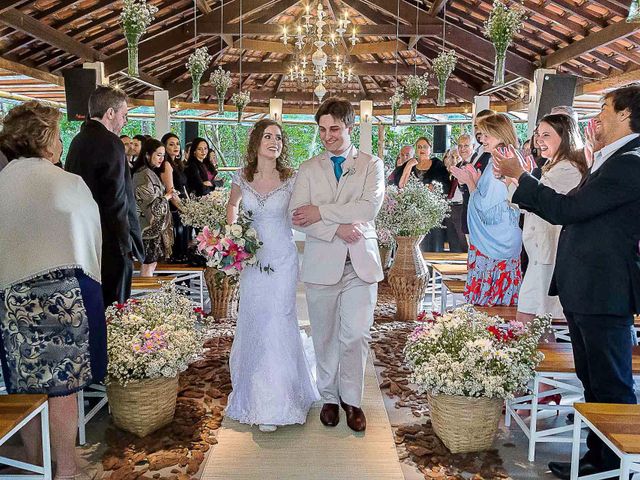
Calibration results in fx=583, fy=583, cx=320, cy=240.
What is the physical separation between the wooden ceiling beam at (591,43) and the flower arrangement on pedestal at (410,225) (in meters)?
3.53

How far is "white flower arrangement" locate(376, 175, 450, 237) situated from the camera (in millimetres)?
5453

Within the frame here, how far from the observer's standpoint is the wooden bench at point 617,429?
78.8 inches

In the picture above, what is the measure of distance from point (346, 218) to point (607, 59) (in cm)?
760

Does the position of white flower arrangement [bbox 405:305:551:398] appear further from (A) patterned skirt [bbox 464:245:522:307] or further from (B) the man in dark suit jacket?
(B) the man in dark suit jacket

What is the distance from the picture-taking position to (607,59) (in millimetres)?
Result: 8859

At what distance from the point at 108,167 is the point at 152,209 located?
6.96 ft

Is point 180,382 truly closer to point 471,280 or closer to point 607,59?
point 471,280

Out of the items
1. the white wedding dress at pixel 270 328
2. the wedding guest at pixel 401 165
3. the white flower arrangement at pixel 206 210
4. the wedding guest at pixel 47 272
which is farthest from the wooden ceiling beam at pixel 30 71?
the wedding guest at pixel 47 272

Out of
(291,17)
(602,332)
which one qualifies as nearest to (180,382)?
(602,332)

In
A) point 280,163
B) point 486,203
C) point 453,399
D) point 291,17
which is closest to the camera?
point 453,399

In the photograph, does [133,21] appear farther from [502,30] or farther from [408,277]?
[408,277]

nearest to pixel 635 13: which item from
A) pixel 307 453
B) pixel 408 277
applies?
pixel 307 453

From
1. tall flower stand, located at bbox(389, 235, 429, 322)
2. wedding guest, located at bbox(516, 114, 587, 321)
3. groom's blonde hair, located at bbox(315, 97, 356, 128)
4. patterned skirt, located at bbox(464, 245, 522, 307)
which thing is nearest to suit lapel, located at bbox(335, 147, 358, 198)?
groom's blonde hair, located at bbox(315, 97, 356, 128)

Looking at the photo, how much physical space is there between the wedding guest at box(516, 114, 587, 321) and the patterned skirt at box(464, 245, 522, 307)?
0.55m
